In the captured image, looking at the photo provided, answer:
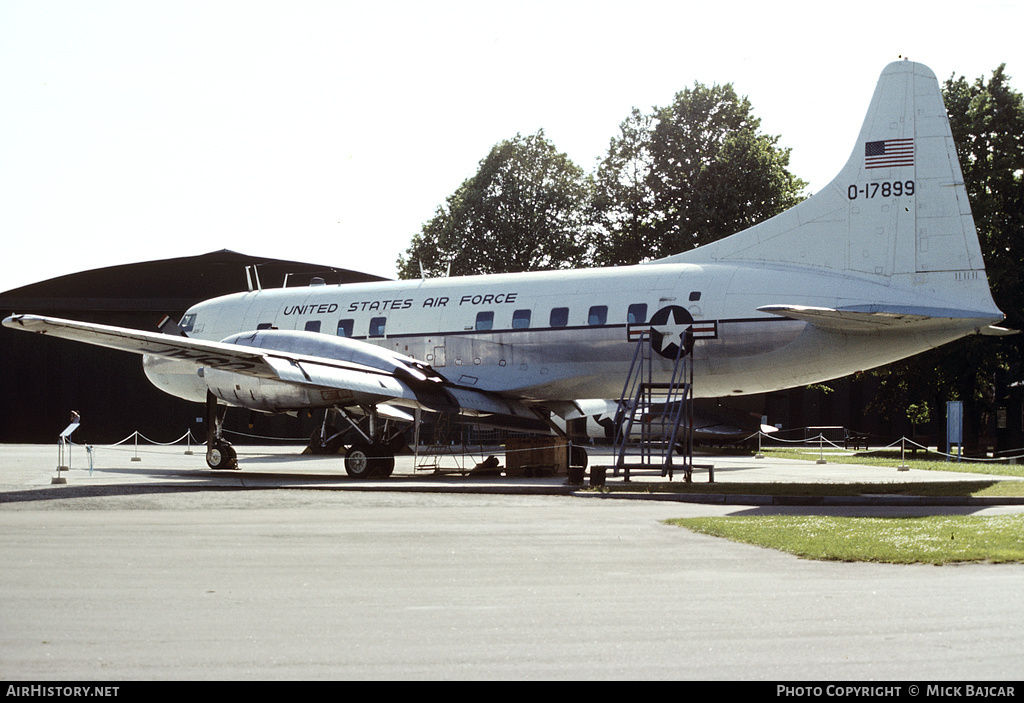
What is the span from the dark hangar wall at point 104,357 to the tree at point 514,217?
5.11m

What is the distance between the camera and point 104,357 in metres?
55.9

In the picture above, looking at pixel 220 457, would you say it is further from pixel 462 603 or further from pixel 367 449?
pixel 462 603

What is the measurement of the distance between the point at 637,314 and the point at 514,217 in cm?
3451

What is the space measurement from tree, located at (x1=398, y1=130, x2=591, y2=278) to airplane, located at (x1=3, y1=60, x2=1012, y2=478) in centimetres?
2963

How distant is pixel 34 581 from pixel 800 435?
58843 millimetres

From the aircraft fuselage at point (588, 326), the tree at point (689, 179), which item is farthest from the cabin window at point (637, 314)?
the tree at point (689, 179)

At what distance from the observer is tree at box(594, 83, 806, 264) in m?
48.6

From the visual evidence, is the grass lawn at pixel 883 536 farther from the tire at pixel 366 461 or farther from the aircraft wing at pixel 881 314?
the tire at pixel 366 461

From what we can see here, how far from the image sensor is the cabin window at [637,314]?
2123 cm

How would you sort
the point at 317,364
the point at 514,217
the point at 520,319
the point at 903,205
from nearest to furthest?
the point at 903,205, the point at 317,364, the point at 520,319, the point at 514,217

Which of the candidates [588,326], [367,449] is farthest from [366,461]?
[588,326]

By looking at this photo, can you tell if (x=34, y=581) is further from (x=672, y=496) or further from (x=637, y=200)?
(x=637, y=200)

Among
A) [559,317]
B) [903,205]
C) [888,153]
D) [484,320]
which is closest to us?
[903,205]

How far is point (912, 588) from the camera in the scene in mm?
7656
